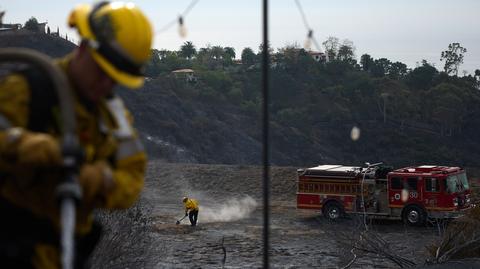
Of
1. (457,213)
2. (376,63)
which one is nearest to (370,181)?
(457,213)

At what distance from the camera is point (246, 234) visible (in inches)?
928

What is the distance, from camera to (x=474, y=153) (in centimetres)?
7581

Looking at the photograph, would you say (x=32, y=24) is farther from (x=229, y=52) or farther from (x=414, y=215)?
(x=414, y=215)

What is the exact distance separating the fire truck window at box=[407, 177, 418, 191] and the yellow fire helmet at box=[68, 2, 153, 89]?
2117 centimetres

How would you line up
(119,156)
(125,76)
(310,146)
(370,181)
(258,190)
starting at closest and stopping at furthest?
(125,76), (119,156), (370,181), (258,190), (310,146)

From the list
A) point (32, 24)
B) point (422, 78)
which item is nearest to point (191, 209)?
point (32, 24)

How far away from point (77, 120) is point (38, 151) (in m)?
0.36

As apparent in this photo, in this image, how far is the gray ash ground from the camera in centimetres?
1845

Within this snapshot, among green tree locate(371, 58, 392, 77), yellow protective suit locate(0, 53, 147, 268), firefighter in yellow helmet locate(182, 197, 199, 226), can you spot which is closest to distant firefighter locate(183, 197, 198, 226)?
firefighter in yellow helmet locate(182, 197, 199, 226)

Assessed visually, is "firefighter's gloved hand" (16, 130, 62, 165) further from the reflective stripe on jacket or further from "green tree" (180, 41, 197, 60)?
"green tree" (180, 41, 197, 60)

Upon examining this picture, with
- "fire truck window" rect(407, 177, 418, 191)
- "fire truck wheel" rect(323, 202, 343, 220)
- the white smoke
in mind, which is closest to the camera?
"fire truck window" rect(407, 177, 418, 191)

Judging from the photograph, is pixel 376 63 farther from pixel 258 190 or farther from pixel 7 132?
pixel 7 132

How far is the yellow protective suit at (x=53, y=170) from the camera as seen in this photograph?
2.10 m

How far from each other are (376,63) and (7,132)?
109999 mm
